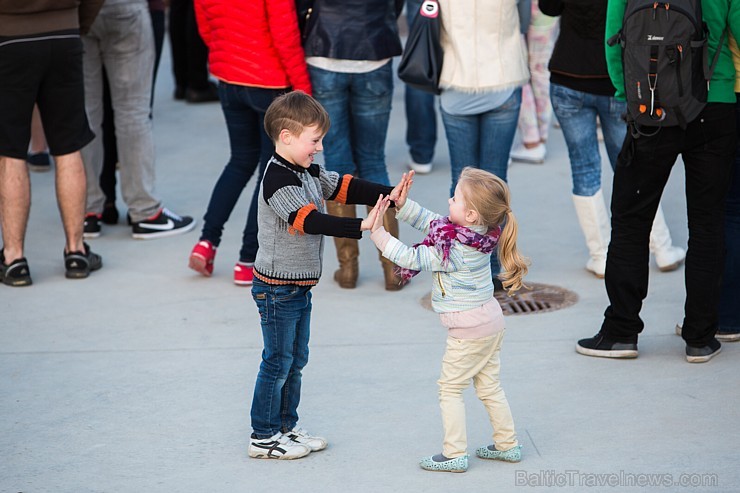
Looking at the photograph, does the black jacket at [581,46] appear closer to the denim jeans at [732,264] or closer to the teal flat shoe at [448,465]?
the denim jeans at [732,264]

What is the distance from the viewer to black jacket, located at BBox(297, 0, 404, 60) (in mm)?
5566

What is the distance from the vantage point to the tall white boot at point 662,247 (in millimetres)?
5945

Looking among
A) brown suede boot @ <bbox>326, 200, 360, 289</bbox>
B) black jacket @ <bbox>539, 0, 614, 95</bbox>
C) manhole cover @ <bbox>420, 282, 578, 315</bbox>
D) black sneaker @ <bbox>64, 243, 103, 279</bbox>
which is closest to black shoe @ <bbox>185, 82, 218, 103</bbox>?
black sneaker @ <bbox>64, 243, 103, 279</bbox>

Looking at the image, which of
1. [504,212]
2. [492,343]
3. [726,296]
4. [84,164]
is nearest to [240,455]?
[492,343]

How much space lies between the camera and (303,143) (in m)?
3.77

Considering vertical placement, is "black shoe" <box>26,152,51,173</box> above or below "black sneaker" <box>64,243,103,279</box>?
below

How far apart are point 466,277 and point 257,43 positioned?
242cm

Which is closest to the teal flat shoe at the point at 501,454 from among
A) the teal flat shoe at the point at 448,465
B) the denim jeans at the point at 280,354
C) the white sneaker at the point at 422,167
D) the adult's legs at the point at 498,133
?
the teal flat shoe at the point at 448,465

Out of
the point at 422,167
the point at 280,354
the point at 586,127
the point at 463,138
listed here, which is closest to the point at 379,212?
the point at 280,354

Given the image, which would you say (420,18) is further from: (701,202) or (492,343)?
(492,343)

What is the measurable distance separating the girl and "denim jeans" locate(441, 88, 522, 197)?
1878 mm

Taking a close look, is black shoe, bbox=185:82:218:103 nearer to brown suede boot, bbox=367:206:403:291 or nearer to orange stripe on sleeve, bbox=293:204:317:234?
brown suede boot, bbox=367:206:403:291

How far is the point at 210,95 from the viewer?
419 inches

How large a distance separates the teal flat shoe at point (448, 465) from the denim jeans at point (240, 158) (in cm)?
233
